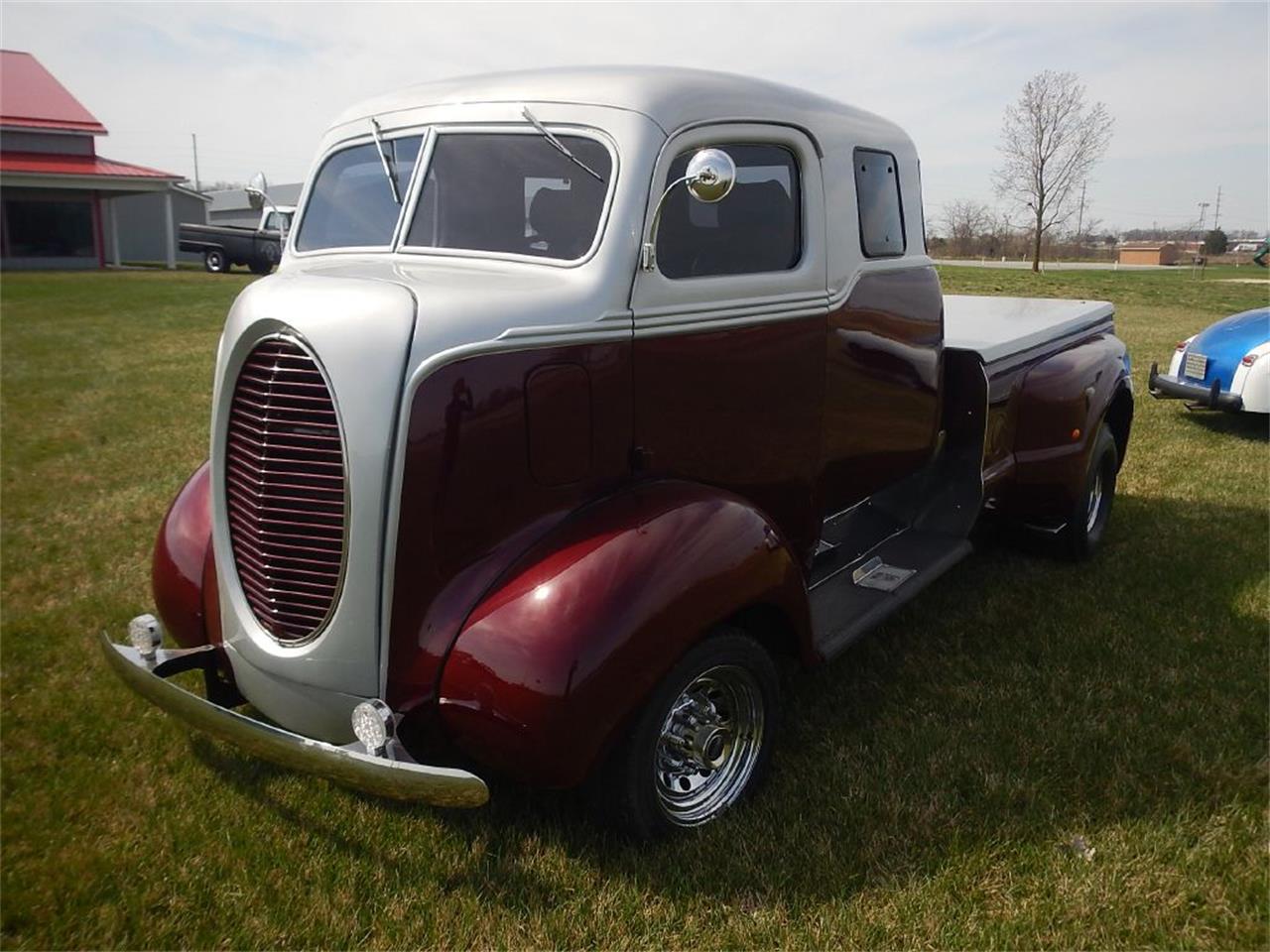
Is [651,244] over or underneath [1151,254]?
underneath

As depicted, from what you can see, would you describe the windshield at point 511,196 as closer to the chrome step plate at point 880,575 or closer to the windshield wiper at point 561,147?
the windshield wiper at point 561,147

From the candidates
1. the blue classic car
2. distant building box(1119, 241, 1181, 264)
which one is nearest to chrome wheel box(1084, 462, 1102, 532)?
the blue classic car

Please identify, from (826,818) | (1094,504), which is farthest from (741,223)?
(1094,504)

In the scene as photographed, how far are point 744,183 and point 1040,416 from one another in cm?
233

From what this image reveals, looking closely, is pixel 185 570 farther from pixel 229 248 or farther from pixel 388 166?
pixel 229 248

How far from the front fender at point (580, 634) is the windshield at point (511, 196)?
0.93m

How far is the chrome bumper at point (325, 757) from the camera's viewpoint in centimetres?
239

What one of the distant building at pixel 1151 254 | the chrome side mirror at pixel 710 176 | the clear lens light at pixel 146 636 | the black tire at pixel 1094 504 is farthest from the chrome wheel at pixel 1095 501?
the distant building at pixel 1151 254

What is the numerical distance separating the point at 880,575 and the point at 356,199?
2589 mm

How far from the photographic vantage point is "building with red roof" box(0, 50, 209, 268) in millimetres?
27453

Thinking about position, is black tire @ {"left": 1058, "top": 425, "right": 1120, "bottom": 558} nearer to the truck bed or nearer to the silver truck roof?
the truck bed

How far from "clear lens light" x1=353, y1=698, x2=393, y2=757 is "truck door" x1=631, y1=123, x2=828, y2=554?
1.09 metres

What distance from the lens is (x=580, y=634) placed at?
2500 mm

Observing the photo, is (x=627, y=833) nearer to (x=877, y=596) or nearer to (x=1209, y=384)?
(x=877, y=596)
